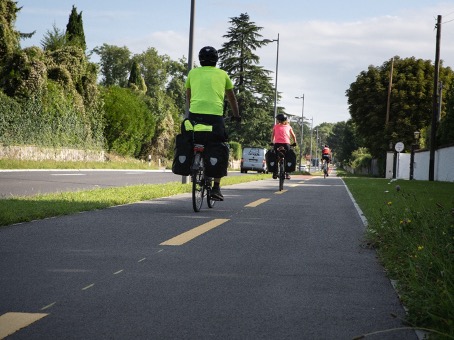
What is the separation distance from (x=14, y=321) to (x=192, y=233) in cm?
393

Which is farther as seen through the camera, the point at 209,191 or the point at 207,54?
the point at 209,191

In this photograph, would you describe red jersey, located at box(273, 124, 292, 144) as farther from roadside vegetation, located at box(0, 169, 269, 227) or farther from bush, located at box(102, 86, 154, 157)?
bush, located at box(102, 86, 154, 157)

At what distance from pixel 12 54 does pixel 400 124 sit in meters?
35.1

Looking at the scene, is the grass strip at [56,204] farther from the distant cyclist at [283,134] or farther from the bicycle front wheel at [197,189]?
the distant cyclist at [283,134]

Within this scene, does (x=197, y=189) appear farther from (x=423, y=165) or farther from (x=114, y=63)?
(x=114, y=63)

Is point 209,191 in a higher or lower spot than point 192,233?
higher

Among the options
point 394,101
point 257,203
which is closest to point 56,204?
point 257,203

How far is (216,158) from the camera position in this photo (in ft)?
32.3

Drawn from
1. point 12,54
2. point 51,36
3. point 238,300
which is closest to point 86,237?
point 238,300

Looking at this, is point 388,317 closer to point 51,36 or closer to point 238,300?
point 238,300

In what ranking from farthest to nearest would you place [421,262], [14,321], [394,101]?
[394,101]
[421,262]
[14,321]

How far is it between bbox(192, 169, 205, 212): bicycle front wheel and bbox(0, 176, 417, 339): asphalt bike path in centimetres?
141

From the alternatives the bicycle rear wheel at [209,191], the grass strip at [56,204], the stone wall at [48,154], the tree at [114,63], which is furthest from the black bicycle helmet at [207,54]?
the tree at [114,63]

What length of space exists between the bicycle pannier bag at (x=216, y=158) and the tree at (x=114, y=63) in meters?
83.8
